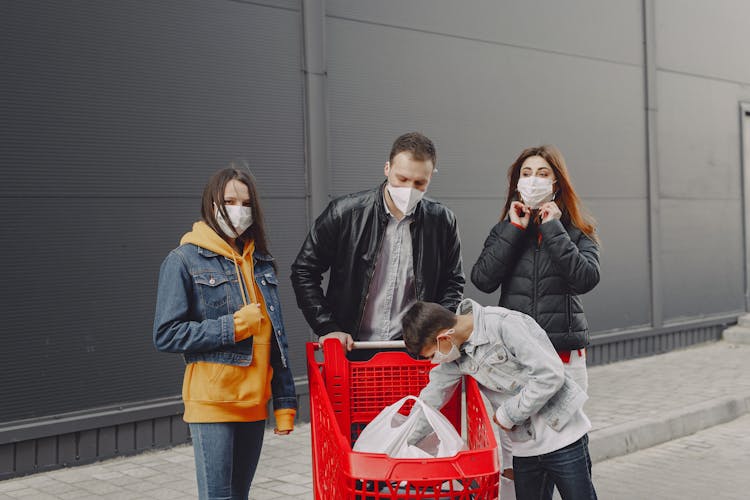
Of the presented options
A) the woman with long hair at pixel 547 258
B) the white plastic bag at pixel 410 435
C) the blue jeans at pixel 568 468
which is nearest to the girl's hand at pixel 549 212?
the woman with long hair at pixel 547 258

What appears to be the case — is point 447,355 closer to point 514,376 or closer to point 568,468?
point 514,376

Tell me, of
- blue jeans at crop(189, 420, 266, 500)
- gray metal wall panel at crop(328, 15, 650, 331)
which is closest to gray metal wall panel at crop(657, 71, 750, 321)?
gray metal wall panel at crop(328, 15, 650, 331)

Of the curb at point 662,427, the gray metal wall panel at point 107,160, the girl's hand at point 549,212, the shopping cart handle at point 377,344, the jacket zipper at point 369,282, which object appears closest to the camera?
the shopping cart handle at point 377,344

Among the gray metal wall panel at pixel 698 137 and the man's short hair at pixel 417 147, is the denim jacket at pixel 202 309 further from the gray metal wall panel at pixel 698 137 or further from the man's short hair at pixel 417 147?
the gray metal wall panel at pixel 698 137

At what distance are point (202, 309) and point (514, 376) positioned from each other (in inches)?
48.9

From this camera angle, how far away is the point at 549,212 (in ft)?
13.8

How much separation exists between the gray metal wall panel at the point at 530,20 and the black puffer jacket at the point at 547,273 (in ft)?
13.6

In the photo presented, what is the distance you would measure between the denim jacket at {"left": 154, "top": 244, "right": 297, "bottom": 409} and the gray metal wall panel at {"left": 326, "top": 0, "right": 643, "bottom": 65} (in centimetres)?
468

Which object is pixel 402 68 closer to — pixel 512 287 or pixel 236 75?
pixel 236 75

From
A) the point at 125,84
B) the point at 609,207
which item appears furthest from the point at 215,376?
the point at 609,207

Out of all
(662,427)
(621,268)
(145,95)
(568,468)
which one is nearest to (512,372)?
(568,468)

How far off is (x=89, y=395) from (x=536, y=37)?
20.0 feet

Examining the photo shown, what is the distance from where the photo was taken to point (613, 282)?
1048 centimetres

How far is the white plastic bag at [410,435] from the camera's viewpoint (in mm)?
3123
